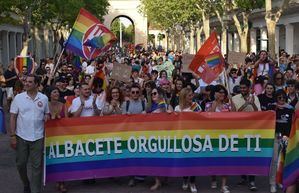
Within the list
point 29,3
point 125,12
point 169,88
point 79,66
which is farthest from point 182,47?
point 169,88

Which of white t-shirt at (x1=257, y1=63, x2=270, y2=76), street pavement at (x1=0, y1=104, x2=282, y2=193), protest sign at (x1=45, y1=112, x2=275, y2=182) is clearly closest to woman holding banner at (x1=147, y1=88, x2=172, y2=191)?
protest sign at (x1=45, y1=112, x2=275, y2=182)

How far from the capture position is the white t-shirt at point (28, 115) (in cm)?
775

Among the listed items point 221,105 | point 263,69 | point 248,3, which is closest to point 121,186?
point 221,105

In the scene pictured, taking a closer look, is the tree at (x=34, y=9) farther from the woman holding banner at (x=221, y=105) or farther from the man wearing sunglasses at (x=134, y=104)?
the woman holding banner at (x=221, y=105)

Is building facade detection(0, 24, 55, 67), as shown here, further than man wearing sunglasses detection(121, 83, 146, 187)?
Yes

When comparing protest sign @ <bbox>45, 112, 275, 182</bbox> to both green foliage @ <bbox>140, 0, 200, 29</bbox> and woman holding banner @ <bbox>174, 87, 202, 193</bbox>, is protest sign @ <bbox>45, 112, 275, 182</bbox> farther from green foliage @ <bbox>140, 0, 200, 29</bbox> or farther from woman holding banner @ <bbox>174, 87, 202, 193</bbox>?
green foliage @ <bbox>140, 0, 200, 29</bbox>

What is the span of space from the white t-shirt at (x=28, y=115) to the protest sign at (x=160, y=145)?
1.72ft

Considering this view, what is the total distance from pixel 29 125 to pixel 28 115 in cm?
14

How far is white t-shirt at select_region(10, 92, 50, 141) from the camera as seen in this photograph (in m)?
7.75

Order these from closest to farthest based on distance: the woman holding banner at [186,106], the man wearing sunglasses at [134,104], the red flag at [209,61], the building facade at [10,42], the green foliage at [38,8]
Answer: the woman holding banner at [186,106] → the man wearing sunglasses at [134,104] → the red flag at [209,61] → the green foliage at [38,8] → the building facade at [10,42]

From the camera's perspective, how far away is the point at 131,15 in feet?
315

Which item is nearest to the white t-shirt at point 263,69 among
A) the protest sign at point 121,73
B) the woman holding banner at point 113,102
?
the protest sign at point 121,73

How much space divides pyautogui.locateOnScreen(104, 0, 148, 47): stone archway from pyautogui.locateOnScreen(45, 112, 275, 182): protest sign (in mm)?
86914

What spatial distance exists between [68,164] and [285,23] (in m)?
33.3
